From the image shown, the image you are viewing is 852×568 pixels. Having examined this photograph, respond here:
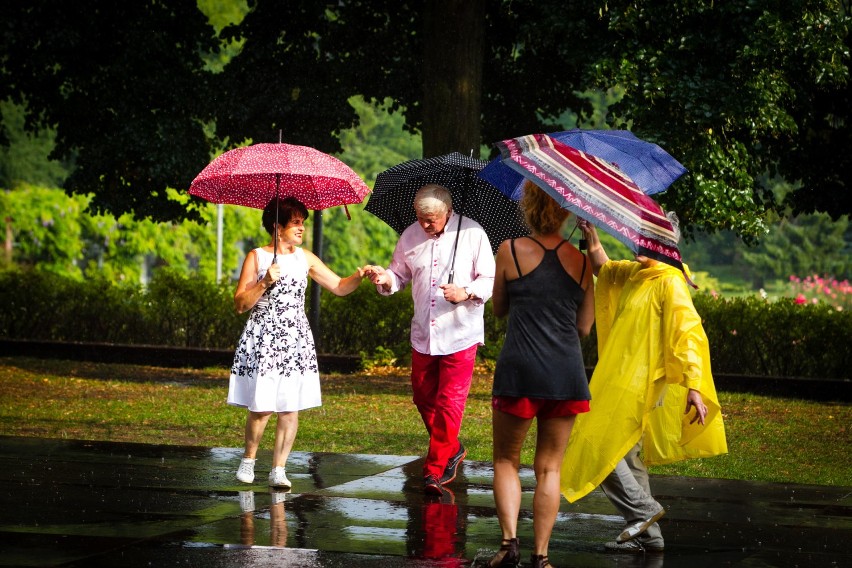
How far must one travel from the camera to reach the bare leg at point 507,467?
5.76 m

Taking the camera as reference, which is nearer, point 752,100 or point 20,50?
point 752,100

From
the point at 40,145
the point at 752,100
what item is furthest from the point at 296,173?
the point at 40,145

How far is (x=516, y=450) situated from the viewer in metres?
5.82

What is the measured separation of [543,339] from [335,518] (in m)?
2.10

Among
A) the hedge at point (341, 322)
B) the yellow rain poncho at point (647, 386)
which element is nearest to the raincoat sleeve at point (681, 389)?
the yellow rain poncho at point (647, 386)

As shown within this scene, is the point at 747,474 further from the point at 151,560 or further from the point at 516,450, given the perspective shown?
the point at 151,560

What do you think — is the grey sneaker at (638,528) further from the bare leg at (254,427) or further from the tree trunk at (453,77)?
the tree trunk at (453,77)

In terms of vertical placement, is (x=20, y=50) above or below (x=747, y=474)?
above

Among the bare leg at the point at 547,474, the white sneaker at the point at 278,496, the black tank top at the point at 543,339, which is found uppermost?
the black tank top at the point at 543,339

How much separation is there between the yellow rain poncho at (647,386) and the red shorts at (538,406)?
500 millimetres

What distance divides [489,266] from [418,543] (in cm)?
227

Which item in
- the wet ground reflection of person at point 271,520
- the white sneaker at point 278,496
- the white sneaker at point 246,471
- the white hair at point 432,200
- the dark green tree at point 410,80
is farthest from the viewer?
the dark green tree at point 410,80

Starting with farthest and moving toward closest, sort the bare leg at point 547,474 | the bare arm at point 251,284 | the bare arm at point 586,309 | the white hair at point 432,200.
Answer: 1. the white hair at point 432,200
2. the bare arm at point 251,284
3. the bare arm at point 586,309
4. the bare leg at point 547,474

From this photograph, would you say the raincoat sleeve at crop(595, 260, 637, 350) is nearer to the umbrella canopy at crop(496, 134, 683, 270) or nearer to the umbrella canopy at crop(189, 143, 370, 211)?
the umbrella canopy at crop(496, 134, 683, 270)
